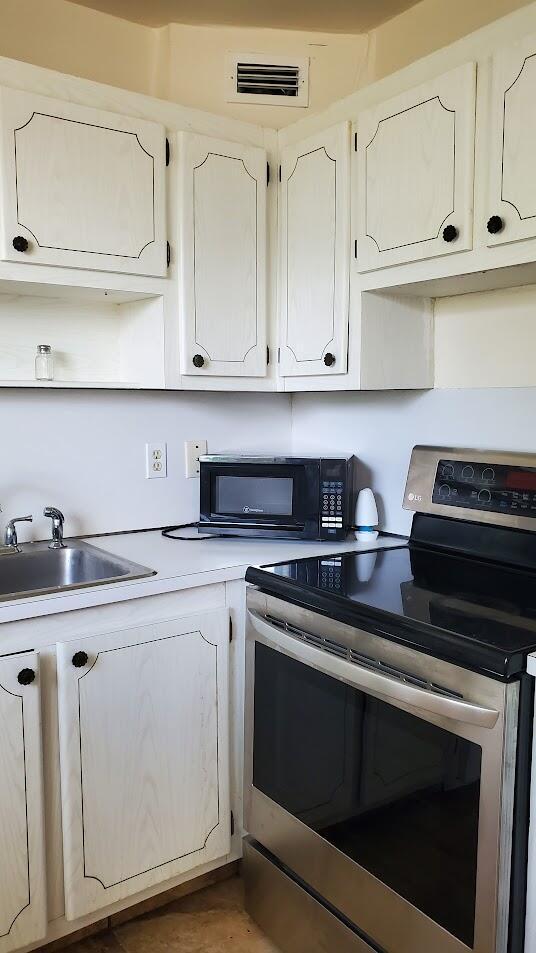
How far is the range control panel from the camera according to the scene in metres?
1.78

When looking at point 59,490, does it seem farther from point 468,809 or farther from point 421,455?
point 468,809

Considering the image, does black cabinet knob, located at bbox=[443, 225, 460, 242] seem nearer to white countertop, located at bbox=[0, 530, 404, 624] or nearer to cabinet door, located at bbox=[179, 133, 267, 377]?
cabinet door, located at bbox=[179, 133, 267, 377]

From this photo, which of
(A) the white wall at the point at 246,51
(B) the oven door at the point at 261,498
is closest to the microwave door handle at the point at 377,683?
(B) the oven door at the point at 261,498

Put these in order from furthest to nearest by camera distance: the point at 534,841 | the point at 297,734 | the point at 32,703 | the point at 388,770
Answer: the point at 297,734 → the point at 32,703 → the point at 388,770 → the point at 534,841

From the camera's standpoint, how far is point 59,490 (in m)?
2.09

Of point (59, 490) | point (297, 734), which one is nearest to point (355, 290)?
point (59, 490)

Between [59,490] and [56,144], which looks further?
[59,490]

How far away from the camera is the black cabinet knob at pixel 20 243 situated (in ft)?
5.58

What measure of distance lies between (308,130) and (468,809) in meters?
1.75

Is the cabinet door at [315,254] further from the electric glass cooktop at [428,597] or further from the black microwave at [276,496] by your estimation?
the electric glass cooktop at [428,597]

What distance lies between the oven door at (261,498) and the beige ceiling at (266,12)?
131 cm

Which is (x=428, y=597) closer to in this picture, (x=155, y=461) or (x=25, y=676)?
(x=25, y=676)

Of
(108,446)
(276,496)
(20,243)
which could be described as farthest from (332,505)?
(20,243)

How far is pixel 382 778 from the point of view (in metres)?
1.43
